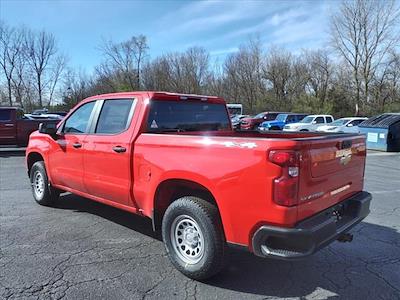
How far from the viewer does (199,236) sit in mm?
4047

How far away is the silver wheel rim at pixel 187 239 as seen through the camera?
13.3ft

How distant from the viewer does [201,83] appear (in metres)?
66.6

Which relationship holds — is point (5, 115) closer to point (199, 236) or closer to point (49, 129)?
point (49, 129)

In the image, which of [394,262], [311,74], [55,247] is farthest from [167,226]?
[311,74]

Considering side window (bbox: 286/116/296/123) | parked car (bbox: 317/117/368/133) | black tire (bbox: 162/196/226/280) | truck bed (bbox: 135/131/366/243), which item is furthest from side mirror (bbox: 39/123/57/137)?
side window (bbox: 286/116/296/123)

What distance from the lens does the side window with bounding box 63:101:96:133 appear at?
18.7 feet

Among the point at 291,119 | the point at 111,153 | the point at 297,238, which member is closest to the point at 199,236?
Result: the point at 297,238

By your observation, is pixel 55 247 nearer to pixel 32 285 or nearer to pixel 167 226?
pixel 32 285

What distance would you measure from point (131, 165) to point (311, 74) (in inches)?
2336

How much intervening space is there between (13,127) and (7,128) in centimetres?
23

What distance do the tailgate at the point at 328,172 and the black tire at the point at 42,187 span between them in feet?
15.3

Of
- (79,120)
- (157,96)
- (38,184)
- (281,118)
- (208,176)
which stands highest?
(157,96)

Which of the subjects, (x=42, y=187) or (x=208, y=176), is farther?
(x=42, y=187)

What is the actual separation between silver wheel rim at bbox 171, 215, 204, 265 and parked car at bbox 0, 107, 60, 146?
1396 centimetres
